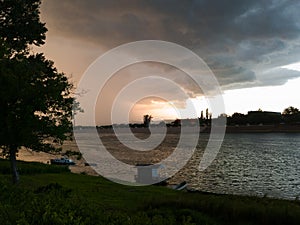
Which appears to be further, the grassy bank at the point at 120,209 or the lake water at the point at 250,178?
the lake water at the point at 250,178

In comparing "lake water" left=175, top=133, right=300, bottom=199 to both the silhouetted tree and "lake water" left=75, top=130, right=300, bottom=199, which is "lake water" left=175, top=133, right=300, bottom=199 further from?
the silhouetted tree

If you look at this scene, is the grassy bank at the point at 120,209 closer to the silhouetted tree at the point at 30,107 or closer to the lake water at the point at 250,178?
the silhouetted tree at the point at 30,107

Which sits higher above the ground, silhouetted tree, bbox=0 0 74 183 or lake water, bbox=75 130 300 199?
silhouetted tree, bbox=0 0 74 183

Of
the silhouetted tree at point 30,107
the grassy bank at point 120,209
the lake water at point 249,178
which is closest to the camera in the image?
the grassy bank at point 120,209

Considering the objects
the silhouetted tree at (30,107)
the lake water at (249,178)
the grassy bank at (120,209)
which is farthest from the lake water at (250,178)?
the silhouetted tree at (30,107)

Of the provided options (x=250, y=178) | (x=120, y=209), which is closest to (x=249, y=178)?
(x=250, y=178)

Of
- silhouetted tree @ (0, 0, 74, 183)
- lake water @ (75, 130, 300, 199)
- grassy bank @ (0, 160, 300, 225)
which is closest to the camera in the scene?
grassy bank @ (0, 160, 300, 225)

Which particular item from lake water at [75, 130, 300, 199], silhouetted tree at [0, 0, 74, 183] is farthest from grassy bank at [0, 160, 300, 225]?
lake water at [75, 130, 300, 199]

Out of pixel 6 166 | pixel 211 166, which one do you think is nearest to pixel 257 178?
pixel 211 166

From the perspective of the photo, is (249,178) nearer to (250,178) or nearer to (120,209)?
(250,178)

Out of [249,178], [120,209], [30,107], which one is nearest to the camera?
[120,209]

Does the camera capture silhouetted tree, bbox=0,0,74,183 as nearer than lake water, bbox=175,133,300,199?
Yes

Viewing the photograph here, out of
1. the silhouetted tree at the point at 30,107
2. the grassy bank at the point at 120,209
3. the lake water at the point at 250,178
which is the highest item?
the silhouetted tree at the point at 30,107

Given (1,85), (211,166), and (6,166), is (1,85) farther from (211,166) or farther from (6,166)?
(211,166)
